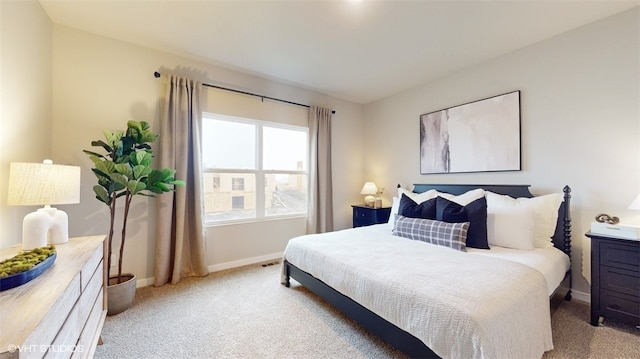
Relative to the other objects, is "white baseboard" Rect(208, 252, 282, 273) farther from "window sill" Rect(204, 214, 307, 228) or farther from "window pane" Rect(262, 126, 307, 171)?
"window pane" Rect(262, 126, 307, 171)

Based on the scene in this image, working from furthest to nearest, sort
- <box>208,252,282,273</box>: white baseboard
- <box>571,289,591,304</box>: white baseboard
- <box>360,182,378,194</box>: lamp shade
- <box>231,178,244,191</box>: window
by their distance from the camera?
<box>360,182,378,194</box>: lamp shade
<box>231,178,244,191</box>: window
<box>208,252,282,273</box>: white baseboard
<box>571,289,591,304</box>: white baseboard

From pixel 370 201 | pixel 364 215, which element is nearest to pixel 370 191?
pixel 370 201

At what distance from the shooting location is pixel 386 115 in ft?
14.3

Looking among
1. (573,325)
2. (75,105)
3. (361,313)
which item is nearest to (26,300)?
(361,313)

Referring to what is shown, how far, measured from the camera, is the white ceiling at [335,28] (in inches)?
85.0

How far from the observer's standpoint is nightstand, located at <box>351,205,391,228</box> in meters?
3.96

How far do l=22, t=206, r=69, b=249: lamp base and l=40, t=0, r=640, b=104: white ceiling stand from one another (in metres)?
1.79

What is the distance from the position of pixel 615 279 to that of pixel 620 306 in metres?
0.20

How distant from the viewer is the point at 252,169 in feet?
11.8

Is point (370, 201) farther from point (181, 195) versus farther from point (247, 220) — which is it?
point (181, 195)

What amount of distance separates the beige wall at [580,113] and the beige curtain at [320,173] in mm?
2026

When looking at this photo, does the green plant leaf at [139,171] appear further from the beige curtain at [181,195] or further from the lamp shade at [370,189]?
the lamp shade at [370,189]

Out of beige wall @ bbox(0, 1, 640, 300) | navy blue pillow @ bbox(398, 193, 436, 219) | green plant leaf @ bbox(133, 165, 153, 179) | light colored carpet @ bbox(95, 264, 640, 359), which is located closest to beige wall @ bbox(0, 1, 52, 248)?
beige wall @ bbox(0, 1, 640, 300)

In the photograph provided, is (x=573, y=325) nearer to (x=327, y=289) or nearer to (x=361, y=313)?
(x=361, y=313)
